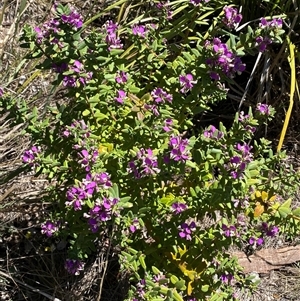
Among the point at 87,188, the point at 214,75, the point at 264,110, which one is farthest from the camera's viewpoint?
the point at 264,110

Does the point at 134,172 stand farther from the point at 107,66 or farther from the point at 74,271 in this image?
the point at 74,271

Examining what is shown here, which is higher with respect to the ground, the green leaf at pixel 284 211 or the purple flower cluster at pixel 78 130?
the purple flower cluster at pixel 78 130

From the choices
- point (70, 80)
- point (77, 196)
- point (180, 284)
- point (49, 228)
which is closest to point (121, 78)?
point (70, 80)

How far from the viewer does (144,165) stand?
1.34m

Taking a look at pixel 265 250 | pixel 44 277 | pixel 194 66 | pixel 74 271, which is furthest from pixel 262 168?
pixel 44 277

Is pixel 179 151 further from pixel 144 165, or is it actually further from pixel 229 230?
pixel 229 230

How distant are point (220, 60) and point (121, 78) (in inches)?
12.0

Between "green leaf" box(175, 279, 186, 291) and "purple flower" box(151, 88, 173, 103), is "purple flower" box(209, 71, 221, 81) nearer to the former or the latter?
"purple flower" box(151, 88, 173, 103)

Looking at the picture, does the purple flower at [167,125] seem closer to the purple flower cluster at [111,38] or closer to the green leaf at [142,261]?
the purple flower cluster at [111,38]

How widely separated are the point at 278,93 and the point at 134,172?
1.17m

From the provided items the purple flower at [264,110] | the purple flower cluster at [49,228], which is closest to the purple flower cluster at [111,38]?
the purple flower at [264,110]

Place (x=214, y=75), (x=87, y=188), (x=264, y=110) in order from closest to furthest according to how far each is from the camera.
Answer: (x=87, y=188) < (x=214, y=75) < (x=264, y=110)

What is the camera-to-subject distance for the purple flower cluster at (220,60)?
1369 millimetres

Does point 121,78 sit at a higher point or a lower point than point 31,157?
higher
